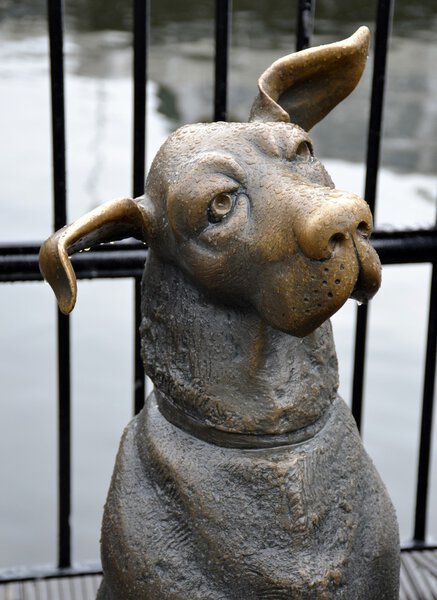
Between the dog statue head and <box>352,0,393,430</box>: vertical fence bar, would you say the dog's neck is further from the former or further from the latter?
<box>352,0,393,430</box>: vertical fence bar

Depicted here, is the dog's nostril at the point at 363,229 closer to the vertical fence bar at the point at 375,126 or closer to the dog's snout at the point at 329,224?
the dog's snout at the point at 329,224

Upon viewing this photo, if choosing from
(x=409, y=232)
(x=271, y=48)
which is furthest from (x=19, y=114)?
(x=409, y=232)

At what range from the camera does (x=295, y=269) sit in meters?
1.23

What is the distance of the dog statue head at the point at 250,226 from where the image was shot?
1.21 meters

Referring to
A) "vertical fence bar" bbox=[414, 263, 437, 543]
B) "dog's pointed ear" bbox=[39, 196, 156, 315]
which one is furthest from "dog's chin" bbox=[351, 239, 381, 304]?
"vertical fence bar" bbox=[414, 263, 437, 543]

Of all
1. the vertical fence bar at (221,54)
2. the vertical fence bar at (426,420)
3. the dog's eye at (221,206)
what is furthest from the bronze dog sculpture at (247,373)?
the vertical fence bar at (426,420)

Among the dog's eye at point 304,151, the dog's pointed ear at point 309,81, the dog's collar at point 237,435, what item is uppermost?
the dog's pointed ear at point 309,81

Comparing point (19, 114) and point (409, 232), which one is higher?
point (409, 232)

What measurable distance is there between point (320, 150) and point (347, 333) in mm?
1273

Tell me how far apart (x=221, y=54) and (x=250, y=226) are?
1.77ft

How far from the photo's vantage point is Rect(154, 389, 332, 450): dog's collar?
1343mm

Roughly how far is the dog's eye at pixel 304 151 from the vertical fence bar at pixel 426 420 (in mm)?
629

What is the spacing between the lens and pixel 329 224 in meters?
→ 1.19

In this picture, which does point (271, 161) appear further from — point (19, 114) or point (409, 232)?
point (19, 114)
